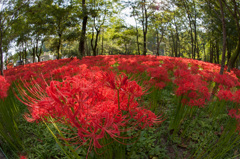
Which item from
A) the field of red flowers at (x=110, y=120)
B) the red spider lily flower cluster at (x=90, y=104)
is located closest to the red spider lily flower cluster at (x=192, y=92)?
the field of red flowers at (x=110, y=120)

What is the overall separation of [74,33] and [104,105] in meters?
11.9

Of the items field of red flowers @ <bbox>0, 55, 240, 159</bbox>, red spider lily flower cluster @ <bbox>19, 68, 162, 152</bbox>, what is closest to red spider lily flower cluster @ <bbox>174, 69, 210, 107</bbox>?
field of red flowers @ <bbox>0, 55, 240, 159</bbox>

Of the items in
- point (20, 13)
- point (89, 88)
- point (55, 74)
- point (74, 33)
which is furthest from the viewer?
point (74, 33)

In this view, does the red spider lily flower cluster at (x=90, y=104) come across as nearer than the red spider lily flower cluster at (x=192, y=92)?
Yes

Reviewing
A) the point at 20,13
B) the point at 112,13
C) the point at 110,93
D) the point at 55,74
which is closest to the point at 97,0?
the point at 112,13

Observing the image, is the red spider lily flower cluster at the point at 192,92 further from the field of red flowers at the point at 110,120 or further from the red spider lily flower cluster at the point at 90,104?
the red spider lily flower cluster at the point at 90,104

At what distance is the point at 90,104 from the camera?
1.13m

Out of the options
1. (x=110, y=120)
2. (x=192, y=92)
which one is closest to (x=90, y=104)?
(x=110, y=120)

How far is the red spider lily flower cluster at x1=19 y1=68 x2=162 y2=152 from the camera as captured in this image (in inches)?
36.8

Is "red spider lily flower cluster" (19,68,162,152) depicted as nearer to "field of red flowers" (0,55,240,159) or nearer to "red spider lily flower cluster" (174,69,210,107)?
"field of red flowers" (0,55,240,159)

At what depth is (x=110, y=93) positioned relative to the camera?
1.32m

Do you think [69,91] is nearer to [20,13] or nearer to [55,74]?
[55,74]

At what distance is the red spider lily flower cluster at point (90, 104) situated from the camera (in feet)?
3.07

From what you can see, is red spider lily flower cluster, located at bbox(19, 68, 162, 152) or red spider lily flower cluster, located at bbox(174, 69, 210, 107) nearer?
red spider lily flower cluster, located at bbox(19, 68, 162, 152)
